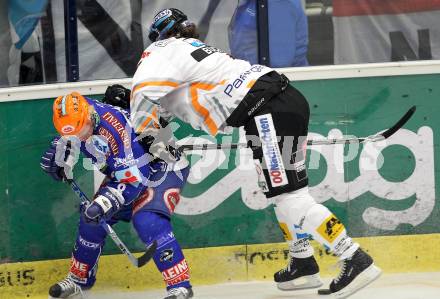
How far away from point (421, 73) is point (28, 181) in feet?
6.71

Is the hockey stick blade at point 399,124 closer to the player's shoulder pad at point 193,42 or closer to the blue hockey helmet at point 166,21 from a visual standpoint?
the player's shoulder pad at point 193,42

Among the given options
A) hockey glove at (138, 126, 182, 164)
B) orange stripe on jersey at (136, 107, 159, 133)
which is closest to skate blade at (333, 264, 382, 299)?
hockey glove at (138, 126, 182, 164)

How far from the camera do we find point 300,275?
4914 mm

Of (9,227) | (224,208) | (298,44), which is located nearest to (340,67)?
(298,44)

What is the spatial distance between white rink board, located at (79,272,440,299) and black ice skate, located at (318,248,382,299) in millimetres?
301

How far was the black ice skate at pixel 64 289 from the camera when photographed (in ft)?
16.1

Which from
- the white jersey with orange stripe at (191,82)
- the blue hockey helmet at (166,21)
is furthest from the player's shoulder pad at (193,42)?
the blue hockey helmet at (166,21)

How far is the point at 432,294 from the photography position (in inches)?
191

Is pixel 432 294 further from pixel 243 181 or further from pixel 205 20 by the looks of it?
pixel 205 20

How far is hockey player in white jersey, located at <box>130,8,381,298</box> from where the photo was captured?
15.0 feet

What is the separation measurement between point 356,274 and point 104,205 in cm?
114

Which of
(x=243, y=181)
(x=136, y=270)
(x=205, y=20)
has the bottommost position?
(x=136, y=270)

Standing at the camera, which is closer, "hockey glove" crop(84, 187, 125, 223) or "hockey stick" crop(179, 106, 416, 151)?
"hockey glove" crop(84, 187, 125, 223)

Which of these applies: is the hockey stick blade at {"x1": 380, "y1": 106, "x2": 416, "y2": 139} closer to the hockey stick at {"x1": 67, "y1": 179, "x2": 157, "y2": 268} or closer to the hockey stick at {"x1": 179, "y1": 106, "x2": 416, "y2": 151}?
the hockey stick at {"x1": 179, "y1": 106, "x2": 416, "y2": 151}
